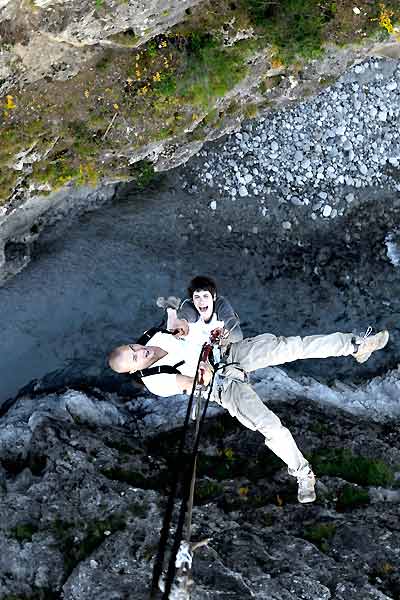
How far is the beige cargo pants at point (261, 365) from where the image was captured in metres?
7.96

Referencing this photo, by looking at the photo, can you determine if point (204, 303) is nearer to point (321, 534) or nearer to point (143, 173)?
point (321, 534)

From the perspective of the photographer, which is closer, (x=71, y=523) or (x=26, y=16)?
(x=26, y=16)

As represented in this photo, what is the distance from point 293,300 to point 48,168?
5874mm

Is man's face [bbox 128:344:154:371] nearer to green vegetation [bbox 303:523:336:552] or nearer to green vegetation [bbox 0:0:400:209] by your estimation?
green vegetation [bbox 303:523:336:552]

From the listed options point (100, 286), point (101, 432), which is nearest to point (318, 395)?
point (101, 432)

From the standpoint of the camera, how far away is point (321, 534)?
8.49 m

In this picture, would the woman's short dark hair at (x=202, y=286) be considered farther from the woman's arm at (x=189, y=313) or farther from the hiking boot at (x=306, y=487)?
the hiking boot at (x=306, y=487)

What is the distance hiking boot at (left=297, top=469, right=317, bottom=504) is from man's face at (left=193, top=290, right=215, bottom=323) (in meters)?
3.19

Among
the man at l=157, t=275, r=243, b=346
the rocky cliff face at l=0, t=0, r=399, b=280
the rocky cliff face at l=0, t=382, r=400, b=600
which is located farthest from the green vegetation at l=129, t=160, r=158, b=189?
the man at l=157, t=275, r=243, b=346

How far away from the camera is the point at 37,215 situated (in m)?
11.5

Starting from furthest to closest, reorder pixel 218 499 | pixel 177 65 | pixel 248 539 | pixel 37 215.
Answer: pixel 37 215, pixel 177 65, pixel 218 499, pixel 248 539

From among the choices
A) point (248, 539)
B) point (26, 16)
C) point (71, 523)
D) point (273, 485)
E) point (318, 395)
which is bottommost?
point (318, 395)

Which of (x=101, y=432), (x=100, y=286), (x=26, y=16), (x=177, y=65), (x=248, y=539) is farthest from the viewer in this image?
(x=100, y=286)

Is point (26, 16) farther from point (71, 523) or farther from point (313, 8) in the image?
point (71, 523)
